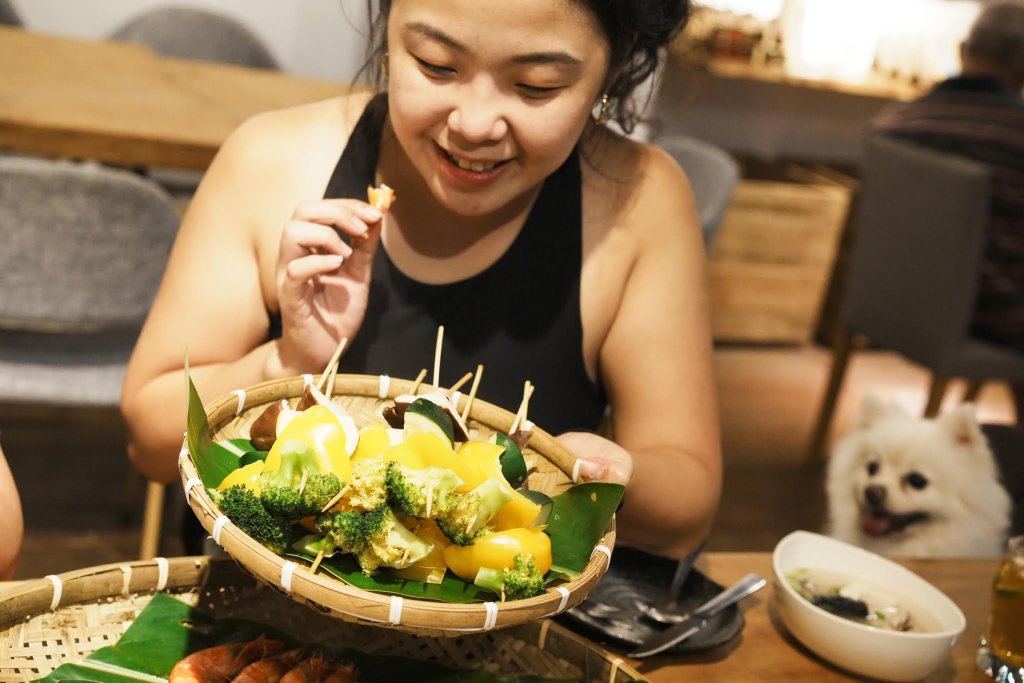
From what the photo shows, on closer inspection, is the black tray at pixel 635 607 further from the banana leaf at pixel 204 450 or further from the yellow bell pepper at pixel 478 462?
the banana leaf at pixel 204 450

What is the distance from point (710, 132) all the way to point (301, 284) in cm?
444

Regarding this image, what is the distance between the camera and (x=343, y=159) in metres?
1.47

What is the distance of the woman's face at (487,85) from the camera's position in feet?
Result: 3.67

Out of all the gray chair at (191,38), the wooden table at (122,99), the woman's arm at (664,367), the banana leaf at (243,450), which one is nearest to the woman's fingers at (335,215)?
the banana leaf at (243,450)

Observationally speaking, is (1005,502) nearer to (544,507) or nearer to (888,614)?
(888,614)

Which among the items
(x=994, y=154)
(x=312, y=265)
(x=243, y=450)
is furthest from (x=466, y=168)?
(x=994, y=154)

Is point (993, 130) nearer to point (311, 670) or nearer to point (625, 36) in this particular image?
point (625, 36)

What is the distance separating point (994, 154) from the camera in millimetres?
3773

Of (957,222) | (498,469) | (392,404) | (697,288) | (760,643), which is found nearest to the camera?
(498,469)

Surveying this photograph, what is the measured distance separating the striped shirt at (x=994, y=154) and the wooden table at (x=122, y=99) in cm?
214

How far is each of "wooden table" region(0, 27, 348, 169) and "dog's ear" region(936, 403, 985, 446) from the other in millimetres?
1815

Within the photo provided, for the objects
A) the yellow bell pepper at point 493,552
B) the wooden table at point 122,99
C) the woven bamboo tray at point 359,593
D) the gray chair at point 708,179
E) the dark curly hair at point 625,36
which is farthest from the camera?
the gray chair at point 708,179

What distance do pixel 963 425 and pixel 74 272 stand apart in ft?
6.47

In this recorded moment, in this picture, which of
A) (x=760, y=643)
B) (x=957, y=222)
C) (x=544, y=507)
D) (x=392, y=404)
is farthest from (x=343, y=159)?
(x=957, y=222)
